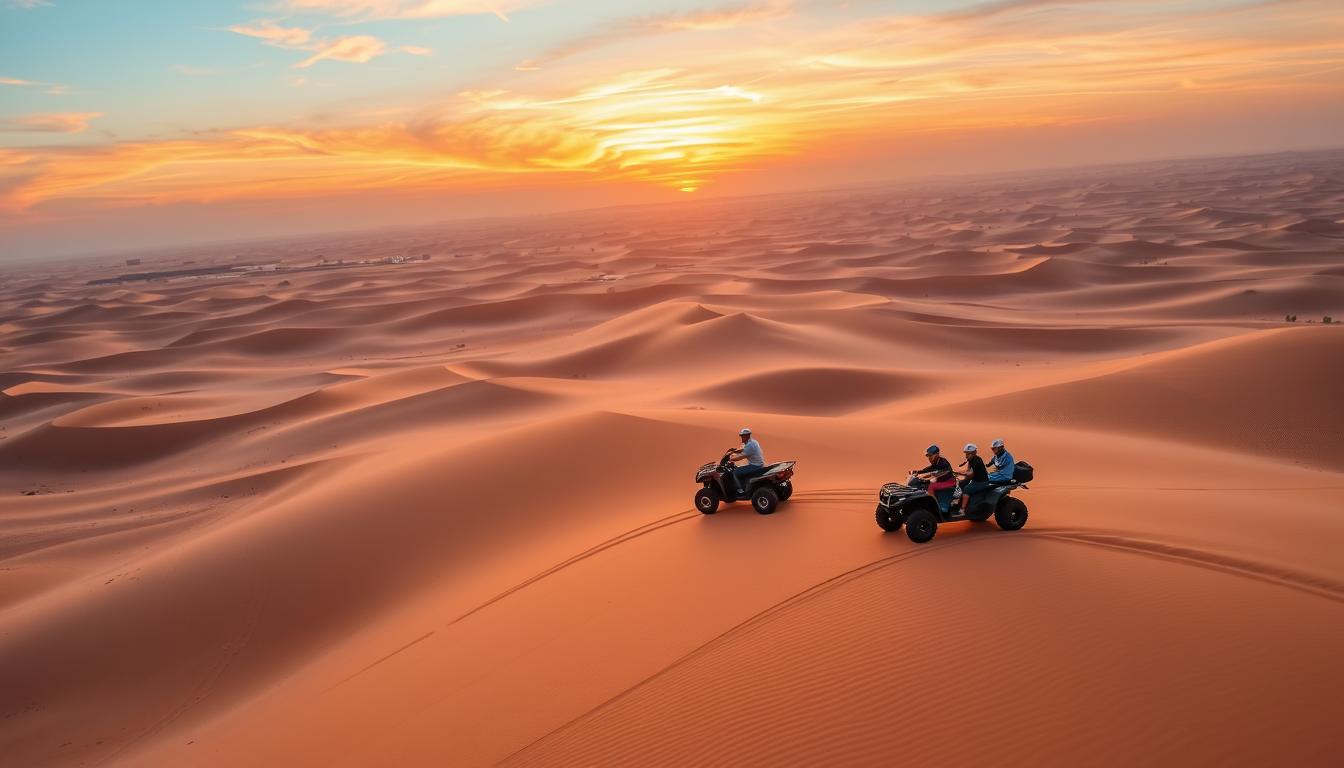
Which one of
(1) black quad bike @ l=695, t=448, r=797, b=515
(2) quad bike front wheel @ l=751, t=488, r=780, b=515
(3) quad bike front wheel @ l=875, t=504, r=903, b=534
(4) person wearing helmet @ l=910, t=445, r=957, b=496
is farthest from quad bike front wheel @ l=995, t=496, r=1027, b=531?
(2) quad bike front wheel @ l=751, t=488, r=780, b=515

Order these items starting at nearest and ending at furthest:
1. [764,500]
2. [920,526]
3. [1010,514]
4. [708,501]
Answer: [920,526] < [1010,514] < [764,500] < [708,501]

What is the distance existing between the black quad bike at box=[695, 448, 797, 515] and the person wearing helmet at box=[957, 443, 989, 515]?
2377mm

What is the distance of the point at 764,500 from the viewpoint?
10102 mm

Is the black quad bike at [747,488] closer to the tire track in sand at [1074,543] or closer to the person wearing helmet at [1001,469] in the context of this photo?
the tire track in sand at [1074,543]

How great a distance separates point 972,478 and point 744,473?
3043mm

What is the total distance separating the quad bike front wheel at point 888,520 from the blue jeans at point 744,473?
1962 millimetres

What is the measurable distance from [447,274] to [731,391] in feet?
247

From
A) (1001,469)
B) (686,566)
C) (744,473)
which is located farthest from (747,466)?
(1001,469)

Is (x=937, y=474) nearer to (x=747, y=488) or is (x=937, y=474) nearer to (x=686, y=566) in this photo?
(x=747, y=488)

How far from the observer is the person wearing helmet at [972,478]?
26.5 feet

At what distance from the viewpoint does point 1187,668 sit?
547 centimetres

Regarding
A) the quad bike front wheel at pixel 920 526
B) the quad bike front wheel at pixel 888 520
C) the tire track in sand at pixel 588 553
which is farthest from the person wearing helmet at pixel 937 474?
the tire track in sand at pixel 588 553

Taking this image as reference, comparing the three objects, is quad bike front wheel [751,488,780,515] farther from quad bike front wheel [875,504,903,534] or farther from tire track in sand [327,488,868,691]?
quad bike front wheel [875,504,903,534]

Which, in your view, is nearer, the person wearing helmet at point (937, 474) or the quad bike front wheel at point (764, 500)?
the person wearing helmet at point (937, 474)
